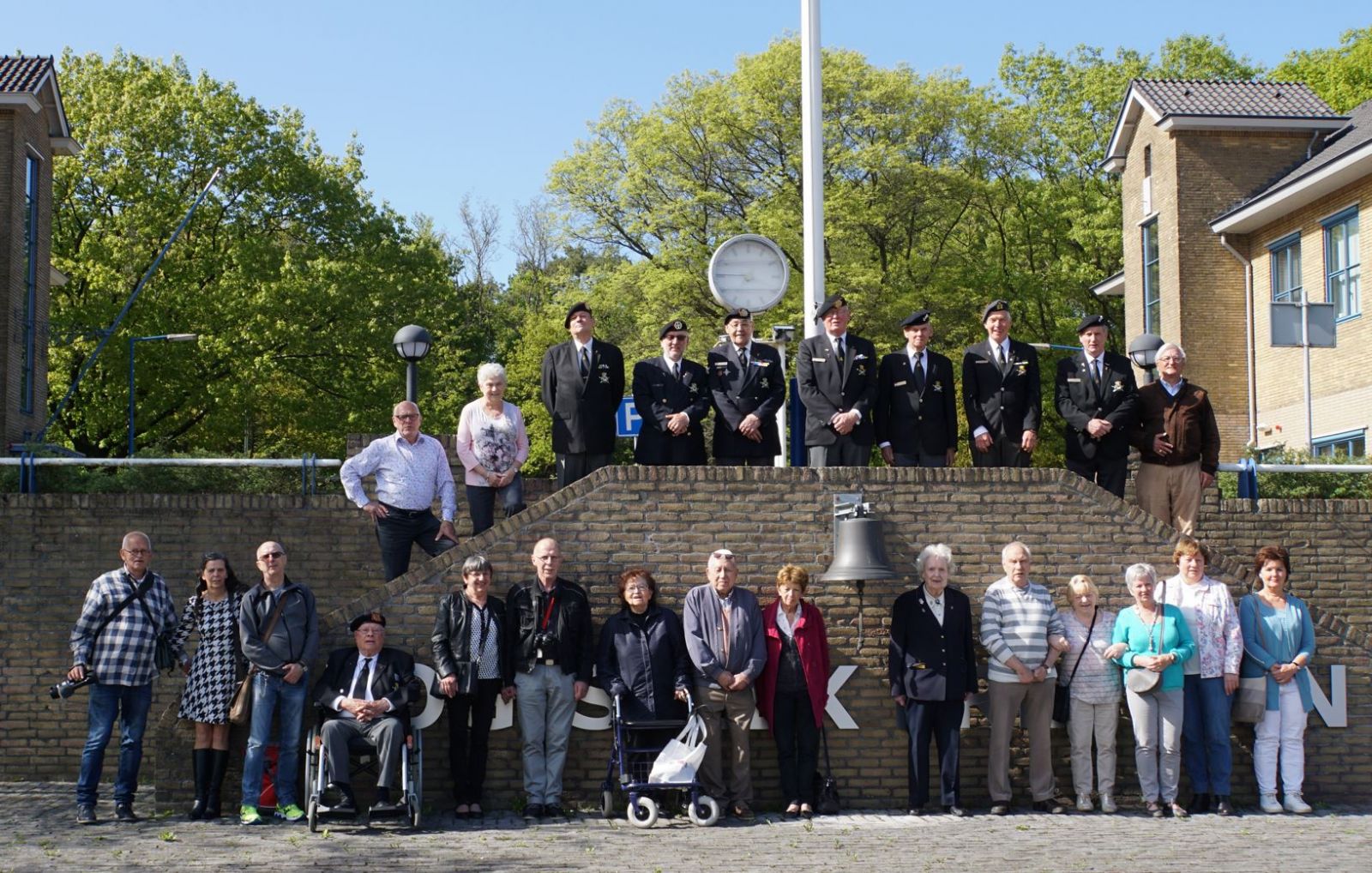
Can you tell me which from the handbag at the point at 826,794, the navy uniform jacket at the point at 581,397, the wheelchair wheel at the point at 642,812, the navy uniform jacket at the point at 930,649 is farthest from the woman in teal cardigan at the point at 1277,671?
the navy uniform jacket at the point at 581,397

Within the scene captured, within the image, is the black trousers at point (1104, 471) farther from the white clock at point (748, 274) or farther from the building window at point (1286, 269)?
the building window at point (1286, 269)

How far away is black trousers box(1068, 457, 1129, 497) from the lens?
12.7 meters

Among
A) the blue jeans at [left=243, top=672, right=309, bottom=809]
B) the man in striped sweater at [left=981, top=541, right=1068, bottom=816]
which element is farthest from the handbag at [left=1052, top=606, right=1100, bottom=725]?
the blue jeans at [left=243, top=672, right=309, bottom=809]

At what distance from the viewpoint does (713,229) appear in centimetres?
3950

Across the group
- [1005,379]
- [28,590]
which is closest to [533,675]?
[1005,379]

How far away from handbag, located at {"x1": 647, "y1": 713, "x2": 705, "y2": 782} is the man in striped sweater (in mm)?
2149

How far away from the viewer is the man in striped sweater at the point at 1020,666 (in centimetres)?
1138

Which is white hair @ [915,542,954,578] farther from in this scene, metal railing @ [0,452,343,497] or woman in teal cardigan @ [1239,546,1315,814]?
metal railing @ [0,452,343,497]

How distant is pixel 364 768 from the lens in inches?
430

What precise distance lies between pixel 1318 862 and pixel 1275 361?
21501mm

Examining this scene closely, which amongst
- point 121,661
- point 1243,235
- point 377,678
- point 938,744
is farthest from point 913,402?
point 1243,235

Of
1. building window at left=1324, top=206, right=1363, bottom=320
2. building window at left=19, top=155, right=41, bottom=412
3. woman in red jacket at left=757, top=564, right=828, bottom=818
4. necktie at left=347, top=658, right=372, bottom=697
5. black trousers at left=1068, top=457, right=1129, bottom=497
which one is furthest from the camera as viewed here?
building window at left=19, top=155, right=41, bottom=412

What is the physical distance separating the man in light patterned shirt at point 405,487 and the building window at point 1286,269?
19.9 m

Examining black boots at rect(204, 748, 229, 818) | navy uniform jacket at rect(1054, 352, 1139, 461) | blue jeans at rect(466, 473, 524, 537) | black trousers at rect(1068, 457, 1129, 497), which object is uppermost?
navy uniform jacket at rect(1054, 352, 1139, 461)
